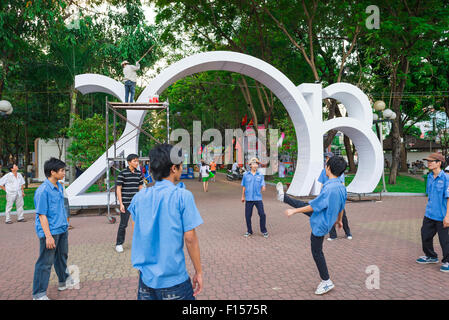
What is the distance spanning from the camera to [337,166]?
370 cm

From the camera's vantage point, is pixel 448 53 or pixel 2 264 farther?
pixel 448 53

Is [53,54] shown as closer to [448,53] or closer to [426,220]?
[426,220]

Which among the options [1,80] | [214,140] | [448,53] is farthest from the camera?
[214,140]

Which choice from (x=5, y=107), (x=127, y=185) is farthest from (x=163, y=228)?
(x=5, y=107)

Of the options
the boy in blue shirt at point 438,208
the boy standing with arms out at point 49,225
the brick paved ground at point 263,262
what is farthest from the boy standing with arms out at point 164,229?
the boy in blue shirt at point 438,208

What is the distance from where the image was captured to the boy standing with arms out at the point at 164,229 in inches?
81.9

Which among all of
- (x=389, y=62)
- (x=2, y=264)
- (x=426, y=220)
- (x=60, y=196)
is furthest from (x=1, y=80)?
(x=389, y=62)

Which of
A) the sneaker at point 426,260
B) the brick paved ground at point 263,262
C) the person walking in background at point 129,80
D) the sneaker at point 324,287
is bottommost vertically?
the brick paved ground at point 263,262

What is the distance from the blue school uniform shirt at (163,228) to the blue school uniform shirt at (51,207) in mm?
2011

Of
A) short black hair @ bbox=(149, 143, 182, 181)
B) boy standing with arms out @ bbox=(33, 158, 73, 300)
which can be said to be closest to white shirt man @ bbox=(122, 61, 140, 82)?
boy standing with arms out @ bbox=(33, 158, 73, 300)

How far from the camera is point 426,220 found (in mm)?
4840

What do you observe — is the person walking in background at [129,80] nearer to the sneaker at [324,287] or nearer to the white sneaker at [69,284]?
the white sneaker at [69,284]

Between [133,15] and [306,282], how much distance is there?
17707 millimetres

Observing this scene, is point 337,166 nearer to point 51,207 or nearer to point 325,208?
point 325,208
